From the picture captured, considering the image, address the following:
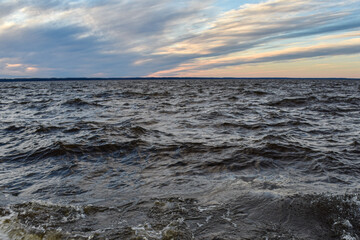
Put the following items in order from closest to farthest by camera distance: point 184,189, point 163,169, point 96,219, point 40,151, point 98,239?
point 98,239, point 96,219, point 184,189, point 163,169, point 40,151

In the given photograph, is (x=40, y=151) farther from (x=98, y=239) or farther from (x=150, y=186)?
(x=98, y=239)

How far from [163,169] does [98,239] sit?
3039 millimetres

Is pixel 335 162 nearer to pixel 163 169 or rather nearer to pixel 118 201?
pixel 163 169

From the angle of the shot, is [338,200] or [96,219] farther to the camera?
[338,200]

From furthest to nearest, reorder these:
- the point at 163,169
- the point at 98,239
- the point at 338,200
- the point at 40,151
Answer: the point at 40,151 < the point at 163,169 < the point at 338,200 < the point at 98,239

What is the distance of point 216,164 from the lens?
21.8ft

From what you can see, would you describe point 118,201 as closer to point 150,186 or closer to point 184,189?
point 150,186

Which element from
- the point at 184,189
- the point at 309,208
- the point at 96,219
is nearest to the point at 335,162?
the point at 309,208

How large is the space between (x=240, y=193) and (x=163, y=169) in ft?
7.29

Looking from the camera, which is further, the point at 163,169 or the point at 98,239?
the point at 163,169

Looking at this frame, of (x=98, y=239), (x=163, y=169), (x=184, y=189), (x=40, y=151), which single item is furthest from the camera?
(x=40, y=151)

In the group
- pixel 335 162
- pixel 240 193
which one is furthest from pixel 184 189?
pixel 335 162

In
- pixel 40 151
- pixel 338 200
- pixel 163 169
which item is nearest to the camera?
pixel 338 200

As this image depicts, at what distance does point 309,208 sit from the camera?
4.16 metres
